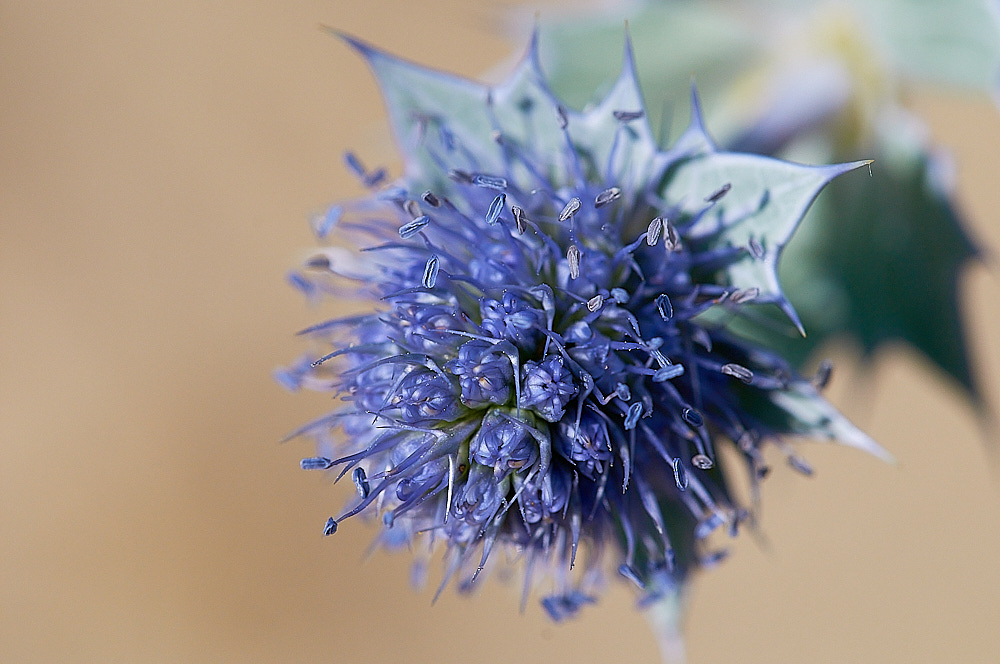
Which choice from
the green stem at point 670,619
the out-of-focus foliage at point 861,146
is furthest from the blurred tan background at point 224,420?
the green stem at point 670,619

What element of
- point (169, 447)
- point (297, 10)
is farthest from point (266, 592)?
point (297, 10)

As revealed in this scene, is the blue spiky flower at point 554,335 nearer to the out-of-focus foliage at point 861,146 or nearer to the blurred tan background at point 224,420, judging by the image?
the out-of-focus foliage at point 861,146

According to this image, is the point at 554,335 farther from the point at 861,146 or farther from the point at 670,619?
the point at 861,146

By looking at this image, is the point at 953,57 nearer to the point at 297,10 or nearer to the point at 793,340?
the point at 793,340

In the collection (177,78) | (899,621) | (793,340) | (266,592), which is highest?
(177,78)

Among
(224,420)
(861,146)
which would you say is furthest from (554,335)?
(224,420)

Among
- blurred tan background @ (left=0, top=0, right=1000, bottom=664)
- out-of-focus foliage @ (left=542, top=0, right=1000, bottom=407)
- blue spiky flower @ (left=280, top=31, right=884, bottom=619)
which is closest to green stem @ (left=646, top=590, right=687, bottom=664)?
blue spiky flower @ (left=280, top=31, right=884, bottom=619)
